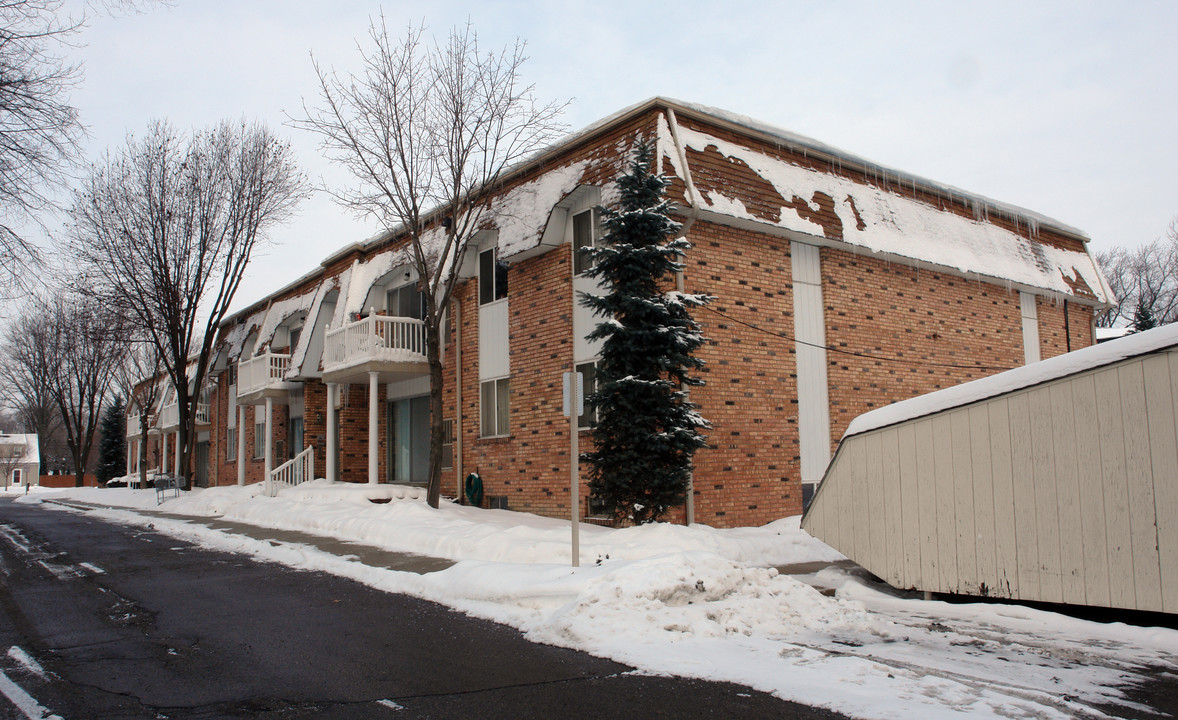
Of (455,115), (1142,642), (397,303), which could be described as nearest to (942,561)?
(1142,642)

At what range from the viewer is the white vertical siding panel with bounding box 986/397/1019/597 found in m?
7.21

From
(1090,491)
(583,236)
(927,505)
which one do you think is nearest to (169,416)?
(583,236)

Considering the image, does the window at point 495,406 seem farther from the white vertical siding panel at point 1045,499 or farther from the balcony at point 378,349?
the white vertical siding panel at point 1045,499

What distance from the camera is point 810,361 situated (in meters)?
15.0

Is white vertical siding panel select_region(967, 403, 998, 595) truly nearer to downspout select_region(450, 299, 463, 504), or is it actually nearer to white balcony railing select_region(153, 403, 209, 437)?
downspout select_region(450, 299, 463, 504)

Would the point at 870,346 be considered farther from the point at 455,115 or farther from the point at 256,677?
the point at 256,677

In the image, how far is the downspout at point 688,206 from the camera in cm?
1267

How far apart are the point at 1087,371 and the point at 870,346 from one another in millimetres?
9483

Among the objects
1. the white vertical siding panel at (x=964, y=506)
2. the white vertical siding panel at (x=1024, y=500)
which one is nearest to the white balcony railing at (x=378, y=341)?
the white vertical siding panel at (x=964, y=506)

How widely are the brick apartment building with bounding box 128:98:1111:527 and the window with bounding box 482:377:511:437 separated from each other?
1.7 inches

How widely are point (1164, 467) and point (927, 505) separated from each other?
2.15 m

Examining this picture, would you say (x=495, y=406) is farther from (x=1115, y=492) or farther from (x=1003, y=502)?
(x=1115, y=492)

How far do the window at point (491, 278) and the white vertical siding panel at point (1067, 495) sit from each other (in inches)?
454

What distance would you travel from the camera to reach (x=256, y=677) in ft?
17.7
